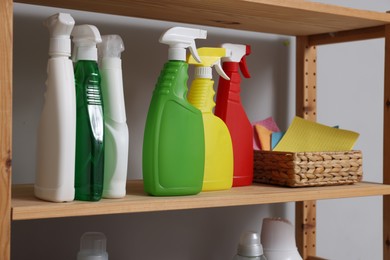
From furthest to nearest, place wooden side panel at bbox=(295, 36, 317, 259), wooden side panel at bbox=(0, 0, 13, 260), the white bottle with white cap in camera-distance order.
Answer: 1. wooden side panel at bbox=(295, 36, 317, 259)
2. the white bottle with white cap
3. wooden side panel at bbox=(0, 0, 13, 260)

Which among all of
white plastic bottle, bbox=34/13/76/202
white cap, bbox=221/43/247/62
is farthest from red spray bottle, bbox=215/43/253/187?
white plastic bottle, bbox=34/13/76/202

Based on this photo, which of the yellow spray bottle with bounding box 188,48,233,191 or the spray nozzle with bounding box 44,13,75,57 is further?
the yellow spray bottle with bounding box 188,48,233,191

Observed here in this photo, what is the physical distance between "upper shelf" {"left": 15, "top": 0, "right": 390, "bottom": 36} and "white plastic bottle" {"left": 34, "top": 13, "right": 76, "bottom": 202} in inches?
8.3

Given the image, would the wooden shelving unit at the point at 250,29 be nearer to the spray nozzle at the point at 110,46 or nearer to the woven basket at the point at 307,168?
the woven basket at the point at 307,168

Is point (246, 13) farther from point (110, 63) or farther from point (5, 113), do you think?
point (5, 113)

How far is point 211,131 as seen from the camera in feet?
3.41

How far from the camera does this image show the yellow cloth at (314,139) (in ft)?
3.98

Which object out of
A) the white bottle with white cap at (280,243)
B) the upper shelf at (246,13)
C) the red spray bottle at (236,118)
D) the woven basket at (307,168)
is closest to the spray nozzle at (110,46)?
the upper shelf at (246,13)

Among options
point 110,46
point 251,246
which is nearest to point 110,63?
point 110,46

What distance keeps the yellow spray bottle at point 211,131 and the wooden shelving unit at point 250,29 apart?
1.3 inches

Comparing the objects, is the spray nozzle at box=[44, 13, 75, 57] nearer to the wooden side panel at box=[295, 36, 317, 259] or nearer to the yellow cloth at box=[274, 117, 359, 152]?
the yellow cloth at box=[274, 117, 359, 152]

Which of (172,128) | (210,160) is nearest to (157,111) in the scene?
(172,128)

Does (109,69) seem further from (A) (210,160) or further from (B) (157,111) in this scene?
(A) (210,160)

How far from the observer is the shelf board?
2.68 feet
